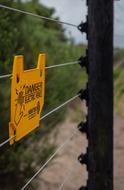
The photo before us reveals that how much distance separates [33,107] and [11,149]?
10.7ft

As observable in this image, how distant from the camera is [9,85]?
627cm

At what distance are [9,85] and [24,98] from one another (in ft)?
10.5

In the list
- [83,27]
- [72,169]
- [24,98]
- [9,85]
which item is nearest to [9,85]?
[9,85]

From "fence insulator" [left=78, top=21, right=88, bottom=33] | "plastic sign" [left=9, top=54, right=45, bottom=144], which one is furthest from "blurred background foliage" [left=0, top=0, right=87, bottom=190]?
"plastic sign" [left=9, top=54, right=45, bottom=144]

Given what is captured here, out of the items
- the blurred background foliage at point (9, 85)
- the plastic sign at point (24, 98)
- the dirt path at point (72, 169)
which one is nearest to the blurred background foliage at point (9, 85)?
the blurred background foliage at point (9, 85)

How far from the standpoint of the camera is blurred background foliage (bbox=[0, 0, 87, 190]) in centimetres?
624

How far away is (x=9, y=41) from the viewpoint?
6293 millimetres

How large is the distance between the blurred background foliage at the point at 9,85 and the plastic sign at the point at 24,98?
2631 millimetres

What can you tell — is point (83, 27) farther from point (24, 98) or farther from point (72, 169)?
point (72, 169)

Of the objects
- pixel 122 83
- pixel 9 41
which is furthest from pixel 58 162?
pixel 122 83

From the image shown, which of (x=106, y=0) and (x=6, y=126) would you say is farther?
(x=6, y=126)

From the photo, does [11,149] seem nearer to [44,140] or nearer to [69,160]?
[44,140]

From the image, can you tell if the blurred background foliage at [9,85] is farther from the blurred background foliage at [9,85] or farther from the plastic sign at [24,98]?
the plastic sign at [24,98]

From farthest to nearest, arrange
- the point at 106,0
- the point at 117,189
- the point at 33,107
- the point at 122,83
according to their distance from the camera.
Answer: the point at 122,83 → the point at 117,189 → the point at 106,0 → the point at 33,107
